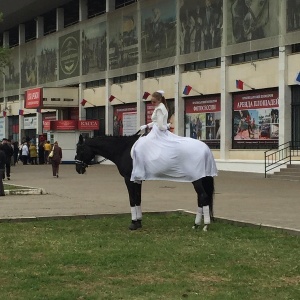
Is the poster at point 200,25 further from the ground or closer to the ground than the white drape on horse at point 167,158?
further from the ground

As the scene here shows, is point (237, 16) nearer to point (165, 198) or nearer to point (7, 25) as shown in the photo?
point (165, 198)

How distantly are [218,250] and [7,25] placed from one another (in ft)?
203

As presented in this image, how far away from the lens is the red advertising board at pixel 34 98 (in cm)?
5366

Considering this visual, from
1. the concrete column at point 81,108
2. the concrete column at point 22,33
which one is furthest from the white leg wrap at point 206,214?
the concrete column at point 22,33

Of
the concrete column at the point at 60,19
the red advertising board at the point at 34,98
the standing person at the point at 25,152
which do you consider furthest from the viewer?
the concrete column at the point at 60,19

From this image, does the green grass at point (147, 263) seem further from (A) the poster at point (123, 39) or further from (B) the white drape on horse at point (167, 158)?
(A) the poster at point (123, 39)

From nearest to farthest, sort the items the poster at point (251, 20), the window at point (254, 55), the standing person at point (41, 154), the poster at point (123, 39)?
the poster at point (251, 20), the window at point (254, 55), the poster at point (123, 39), the standing person at point (41, 154)

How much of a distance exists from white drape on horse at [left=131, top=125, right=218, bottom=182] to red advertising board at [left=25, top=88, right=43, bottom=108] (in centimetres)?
4243

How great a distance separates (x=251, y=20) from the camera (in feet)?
121

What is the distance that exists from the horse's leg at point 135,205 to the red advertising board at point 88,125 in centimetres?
3791

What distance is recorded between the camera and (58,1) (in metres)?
56.8

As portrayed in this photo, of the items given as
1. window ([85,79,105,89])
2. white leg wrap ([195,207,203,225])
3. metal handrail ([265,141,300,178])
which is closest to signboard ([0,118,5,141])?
window ([85,79,105,89])

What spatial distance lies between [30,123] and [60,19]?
1144 centimetres

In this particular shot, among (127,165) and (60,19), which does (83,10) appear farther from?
(127,165)
